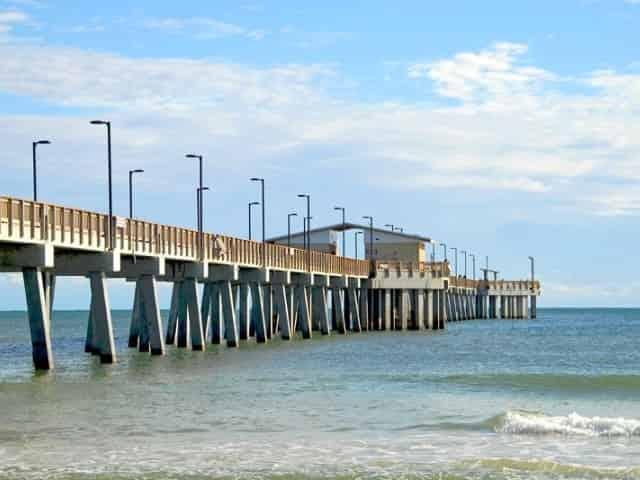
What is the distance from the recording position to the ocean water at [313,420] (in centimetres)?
2058

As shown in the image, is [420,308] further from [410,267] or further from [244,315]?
[244,315]

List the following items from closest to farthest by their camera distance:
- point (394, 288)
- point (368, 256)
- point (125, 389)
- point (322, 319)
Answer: point (125, 389)
point (322, 319)
point (394, 288)
point (368, 256)

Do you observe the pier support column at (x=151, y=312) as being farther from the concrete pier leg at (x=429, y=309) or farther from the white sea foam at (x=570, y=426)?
the concrete pier leg at (x=429, y=309)

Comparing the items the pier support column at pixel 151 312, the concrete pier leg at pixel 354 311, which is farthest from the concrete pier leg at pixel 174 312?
the concrete pier leg at pixel 354 311

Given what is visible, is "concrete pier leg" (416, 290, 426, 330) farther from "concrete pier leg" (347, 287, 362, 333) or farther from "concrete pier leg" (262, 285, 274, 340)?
"concrete pier leg" (262, 285, 274, 340)

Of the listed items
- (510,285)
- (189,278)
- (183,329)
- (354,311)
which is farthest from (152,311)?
(510,285)

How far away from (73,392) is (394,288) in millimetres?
61078

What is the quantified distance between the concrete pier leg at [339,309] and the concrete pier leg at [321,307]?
5.01 feet

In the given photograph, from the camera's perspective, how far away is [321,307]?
276ft

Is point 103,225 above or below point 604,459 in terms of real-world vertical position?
above

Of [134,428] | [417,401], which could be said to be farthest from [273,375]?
[134,428]

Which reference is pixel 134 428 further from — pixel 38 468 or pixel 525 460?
pixel 525 460

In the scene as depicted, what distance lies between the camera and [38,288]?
38.7 metres

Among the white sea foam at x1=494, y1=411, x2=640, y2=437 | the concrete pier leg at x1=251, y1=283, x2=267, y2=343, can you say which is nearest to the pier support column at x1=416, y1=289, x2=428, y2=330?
the concrete pier leg at x1=251, y1=283, x2=267, y2=343
